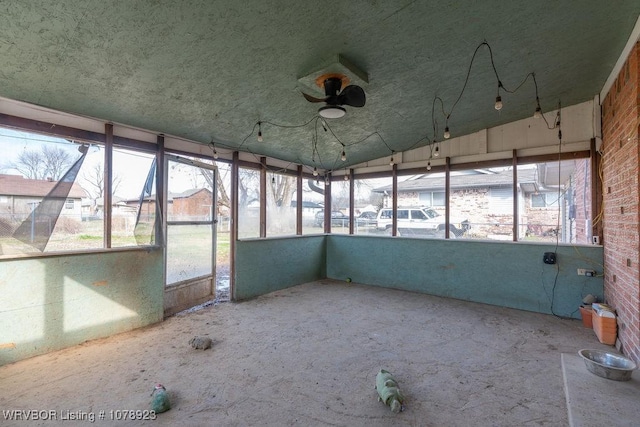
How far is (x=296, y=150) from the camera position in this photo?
529 centimetres

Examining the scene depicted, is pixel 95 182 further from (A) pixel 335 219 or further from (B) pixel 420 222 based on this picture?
(B) pixel 420 222

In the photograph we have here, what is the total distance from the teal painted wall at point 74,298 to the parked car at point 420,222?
4132mm

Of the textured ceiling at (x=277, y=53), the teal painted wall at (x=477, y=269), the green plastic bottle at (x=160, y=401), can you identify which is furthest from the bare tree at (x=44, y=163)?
the teal painted wall at (x=477, y=269)

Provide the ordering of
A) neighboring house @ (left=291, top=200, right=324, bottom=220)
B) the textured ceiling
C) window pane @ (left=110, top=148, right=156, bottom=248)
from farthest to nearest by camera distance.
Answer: neighboring house @ (left=291, top=200, right=324, bottom=220) → window pane @ (left=110, top=148, right=156, bottom=248) → the textured ceiling

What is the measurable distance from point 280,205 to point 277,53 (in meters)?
3.60

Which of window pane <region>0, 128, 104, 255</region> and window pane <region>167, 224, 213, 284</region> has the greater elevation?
window pane <region>0, 128, 104, 255</region>

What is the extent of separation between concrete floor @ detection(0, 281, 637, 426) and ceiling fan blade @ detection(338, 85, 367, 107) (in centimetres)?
253

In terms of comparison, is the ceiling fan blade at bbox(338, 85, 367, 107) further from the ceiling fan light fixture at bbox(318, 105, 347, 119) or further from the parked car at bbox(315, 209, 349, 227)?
the parked car at bbox(315, 209, 349, 227)

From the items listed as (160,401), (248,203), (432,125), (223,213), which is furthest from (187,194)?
Answer: (432,125)

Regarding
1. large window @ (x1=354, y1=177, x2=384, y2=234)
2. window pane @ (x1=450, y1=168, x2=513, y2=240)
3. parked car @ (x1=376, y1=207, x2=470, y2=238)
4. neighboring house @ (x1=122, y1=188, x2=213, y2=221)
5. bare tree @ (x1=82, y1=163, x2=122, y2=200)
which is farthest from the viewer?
large window @ (x1=354, y1=177, x2=384, y2=234)

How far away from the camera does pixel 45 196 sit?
10.3 feet

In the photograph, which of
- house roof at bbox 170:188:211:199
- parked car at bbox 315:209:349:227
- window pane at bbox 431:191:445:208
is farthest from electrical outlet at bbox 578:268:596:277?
house roof at bbox 170:188:211:199

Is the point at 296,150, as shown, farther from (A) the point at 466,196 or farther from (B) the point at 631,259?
(B) the point at 631,259

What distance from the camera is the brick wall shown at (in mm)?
2584
